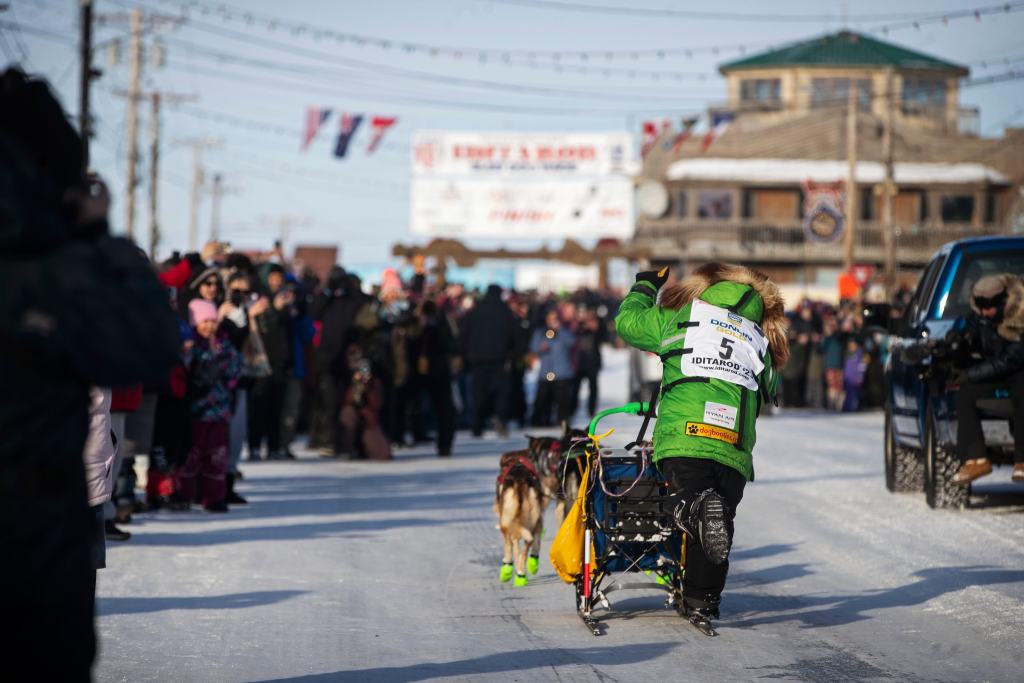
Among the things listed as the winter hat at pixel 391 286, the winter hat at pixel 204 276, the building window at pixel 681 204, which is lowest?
the winter hat at pixel 204 276

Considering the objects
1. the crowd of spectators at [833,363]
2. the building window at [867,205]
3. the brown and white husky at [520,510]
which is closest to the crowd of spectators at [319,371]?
the brown and white husky at [520,510]

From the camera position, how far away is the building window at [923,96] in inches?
2886

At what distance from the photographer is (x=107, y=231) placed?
12.3 ft

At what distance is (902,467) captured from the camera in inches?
556

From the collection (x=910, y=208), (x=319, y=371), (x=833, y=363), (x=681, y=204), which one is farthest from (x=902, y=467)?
(x=910, y=208)

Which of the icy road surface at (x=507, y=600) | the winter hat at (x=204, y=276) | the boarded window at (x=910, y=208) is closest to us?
the icy road surface at (x=507, y=600)

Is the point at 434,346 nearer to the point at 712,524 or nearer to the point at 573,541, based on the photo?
the point at 573,541

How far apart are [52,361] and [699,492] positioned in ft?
14.4

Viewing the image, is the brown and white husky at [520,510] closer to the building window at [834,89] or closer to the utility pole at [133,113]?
the utility pole at [133,113]

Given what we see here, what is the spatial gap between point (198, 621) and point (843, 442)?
45.7ft

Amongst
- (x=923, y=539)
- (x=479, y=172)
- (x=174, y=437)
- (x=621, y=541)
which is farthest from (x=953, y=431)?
(x=479, y=172)

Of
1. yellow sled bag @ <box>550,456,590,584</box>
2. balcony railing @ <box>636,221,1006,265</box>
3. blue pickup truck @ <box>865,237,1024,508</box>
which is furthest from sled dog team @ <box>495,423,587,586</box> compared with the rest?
balcony railing @ <box>636,221,1006,265</box>

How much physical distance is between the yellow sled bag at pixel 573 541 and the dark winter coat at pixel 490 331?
543 inches

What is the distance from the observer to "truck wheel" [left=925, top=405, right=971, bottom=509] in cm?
1255
